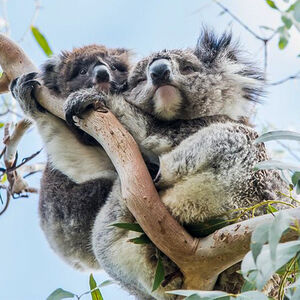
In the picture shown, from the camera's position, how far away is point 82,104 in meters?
2.51

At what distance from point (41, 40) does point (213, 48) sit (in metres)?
1.56

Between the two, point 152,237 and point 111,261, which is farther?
point 111,261

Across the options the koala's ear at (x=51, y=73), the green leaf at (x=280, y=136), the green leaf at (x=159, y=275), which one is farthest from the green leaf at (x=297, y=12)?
the koala's ear at (x=51, y=73)

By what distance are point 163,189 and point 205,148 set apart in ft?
0.95

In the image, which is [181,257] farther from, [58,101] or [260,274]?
[58,101]

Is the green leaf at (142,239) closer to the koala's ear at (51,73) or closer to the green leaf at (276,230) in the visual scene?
the green leaf at (276,230)

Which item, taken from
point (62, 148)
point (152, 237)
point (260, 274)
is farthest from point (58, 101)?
point (260, 274)

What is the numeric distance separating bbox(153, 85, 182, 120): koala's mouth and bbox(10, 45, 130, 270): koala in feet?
1.04

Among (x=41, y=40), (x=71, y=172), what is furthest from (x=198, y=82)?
(x=41, y=40)

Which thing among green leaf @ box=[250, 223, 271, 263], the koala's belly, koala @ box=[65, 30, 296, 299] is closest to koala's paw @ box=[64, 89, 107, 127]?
koala @ box=[65, 30, 296, 299]

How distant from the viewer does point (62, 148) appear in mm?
3090

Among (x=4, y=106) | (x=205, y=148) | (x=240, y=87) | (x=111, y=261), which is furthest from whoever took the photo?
(x=4, y=106)

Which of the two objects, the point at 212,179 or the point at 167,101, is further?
the point at 167,101

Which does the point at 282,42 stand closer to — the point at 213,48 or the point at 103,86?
the point at 213,48
